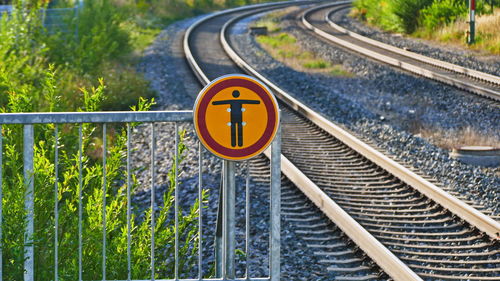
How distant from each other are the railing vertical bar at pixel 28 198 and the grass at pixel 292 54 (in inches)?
534

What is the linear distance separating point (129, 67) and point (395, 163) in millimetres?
10042

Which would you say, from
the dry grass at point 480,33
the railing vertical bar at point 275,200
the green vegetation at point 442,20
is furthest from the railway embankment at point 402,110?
the railing vertical bar at point 275,200

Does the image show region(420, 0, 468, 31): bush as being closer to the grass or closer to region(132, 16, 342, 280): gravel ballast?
the grass

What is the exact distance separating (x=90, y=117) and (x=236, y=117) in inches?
30.5

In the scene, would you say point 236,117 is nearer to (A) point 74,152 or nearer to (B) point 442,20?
(A) point 74,152

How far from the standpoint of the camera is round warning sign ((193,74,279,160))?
4.19 meters

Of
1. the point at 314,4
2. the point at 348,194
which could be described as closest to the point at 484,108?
the point at 348,194

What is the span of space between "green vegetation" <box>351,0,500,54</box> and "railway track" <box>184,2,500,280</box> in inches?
418

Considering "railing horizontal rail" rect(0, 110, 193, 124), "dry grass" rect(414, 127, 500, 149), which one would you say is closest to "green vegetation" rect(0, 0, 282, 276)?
"railing horizontal rail" rect(0, 110, 193, 124)

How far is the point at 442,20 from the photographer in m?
23.9

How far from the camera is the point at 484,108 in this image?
42.5 ft

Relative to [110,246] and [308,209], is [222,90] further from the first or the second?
[308,209]

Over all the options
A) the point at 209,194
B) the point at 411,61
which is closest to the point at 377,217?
the point at 209,194

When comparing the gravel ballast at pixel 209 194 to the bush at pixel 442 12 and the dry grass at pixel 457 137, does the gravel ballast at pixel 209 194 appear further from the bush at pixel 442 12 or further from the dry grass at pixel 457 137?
the bush at pixel 442 12
